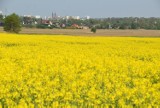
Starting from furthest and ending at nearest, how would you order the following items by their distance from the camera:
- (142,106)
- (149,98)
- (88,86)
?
1. (88,86)
2. (149,98)
3. (142,106)

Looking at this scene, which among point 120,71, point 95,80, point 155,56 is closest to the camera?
point 95,80

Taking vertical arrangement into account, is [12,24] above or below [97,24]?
above

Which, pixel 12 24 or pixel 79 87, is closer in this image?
pixel 79 87

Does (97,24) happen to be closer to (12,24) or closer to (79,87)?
(12,24)

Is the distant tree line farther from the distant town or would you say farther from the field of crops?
the field of crops

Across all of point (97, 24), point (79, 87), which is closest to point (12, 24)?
point (97, 24)

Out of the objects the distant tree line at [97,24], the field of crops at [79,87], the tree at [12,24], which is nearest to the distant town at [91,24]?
the distant tree line at [97,24]

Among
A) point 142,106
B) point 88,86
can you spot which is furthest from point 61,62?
point 142,106

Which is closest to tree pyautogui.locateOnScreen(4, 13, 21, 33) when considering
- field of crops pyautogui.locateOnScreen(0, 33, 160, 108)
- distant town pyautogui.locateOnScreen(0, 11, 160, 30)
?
distant town pyautogui.locateOnScreen(0, 11, 160, 30)

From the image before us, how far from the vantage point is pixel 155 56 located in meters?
11.6

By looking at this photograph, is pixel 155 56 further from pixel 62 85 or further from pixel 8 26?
pixel 8 26

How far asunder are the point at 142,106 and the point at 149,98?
388mm

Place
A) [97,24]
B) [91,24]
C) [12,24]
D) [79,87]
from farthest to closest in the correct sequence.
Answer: [91,24], [97,24], [12,24], [79,87]

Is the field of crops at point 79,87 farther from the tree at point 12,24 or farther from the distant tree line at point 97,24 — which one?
the distant tree line at point 97,24
